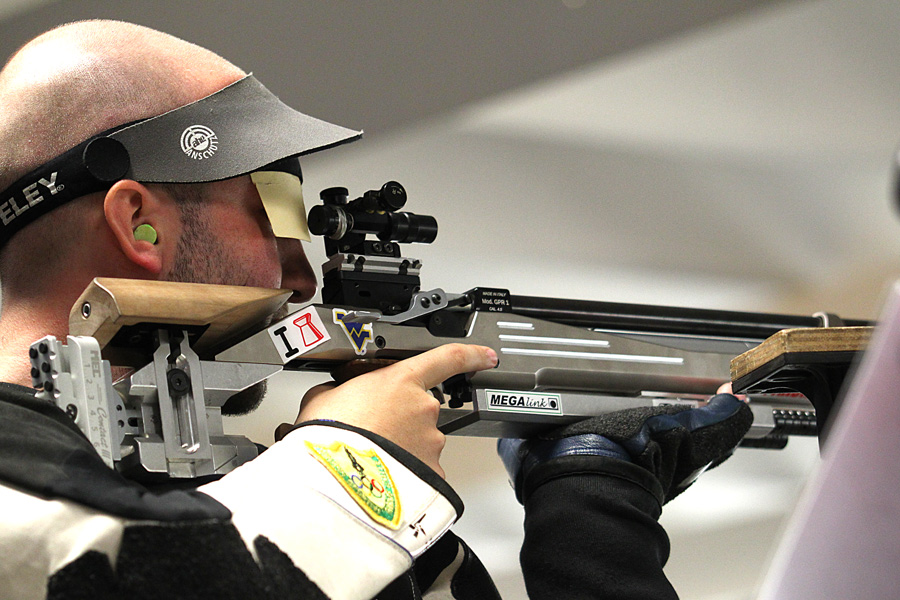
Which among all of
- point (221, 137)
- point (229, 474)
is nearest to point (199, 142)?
point (221, 137)

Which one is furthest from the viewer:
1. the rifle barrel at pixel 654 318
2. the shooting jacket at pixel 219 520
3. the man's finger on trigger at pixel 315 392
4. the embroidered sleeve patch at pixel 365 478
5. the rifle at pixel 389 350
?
the rifle barrel at pixel 654 318

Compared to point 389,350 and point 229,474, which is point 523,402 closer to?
point 389,350

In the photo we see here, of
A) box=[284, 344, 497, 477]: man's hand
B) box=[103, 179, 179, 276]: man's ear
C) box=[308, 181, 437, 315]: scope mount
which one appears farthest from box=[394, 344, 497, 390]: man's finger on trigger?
box=[103, 179, 179, 276]: man's ear

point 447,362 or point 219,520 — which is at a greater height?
point 447,362

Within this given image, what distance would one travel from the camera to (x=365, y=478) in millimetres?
1014

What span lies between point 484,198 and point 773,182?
3.17 feet

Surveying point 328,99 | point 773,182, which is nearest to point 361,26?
point 328,99

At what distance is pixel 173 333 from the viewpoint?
121 cm

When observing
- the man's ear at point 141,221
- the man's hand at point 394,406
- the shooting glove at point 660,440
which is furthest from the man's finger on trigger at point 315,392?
the shooting glove at point 660,440

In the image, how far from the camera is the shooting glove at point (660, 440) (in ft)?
4.69

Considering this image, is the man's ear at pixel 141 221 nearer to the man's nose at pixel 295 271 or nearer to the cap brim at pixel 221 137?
the cap brim at pixel 221 137

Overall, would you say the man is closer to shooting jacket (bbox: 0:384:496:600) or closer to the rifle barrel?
shooting jacket (bbox: 0:384:496:600)

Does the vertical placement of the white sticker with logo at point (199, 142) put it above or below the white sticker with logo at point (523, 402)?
above

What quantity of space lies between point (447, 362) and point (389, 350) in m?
0.09
